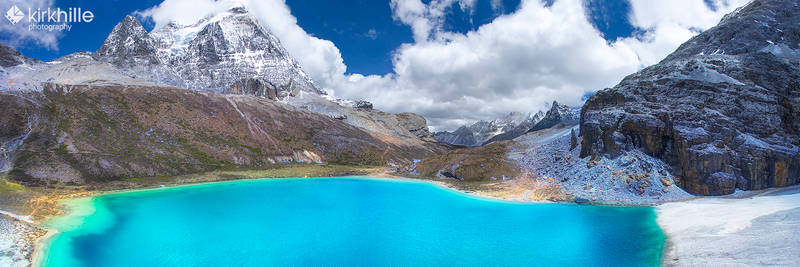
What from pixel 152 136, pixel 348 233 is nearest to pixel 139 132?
pixel 152 136

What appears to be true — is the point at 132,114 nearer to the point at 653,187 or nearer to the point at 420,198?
the point at 420,198

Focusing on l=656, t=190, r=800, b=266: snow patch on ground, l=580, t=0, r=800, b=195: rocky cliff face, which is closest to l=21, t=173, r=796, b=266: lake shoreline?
l=656, t=190, r=800, b=266: snow patch on ground

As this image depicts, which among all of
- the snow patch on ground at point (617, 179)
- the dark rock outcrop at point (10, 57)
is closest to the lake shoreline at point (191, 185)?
the snow patch on ground at point (617, 179)

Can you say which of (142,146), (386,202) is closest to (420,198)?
(386,202)

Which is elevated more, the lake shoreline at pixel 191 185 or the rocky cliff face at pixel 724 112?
the rocky cliff face at pixel 724 112

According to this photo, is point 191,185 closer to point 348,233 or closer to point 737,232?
point 348,233

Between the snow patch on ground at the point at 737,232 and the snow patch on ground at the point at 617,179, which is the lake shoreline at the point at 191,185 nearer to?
the snow patch on ground at the point at 737,232
